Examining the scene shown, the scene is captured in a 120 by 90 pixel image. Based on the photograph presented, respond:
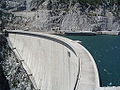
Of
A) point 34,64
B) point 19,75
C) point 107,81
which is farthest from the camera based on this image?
point 19,75

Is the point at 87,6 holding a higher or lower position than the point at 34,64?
higher

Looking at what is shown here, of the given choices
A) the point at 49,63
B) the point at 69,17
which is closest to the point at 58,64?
the point at 49,63

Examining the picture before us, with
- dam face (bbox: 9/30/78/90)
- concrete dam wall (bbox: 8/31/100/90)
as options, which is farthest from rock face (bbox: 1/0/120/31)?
dam face (bbox: 9/30/78/90)

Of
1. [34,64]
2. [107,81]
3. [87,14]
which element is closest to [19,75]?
[34,64]

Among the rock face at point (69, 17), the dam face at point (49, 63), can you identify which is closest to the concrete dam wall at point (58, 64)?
the dam face at point (49, 63)

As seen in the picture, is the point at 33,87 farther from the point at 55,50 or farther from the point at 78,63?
the point at 78,63

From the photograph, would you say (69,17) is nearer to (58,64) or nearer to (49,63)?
(49,63)

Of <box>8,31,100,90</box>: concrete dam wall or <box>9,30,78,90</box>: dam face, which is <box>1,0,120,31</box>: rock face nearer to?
<box>8,31,100,90</box>: concrete dam wall
